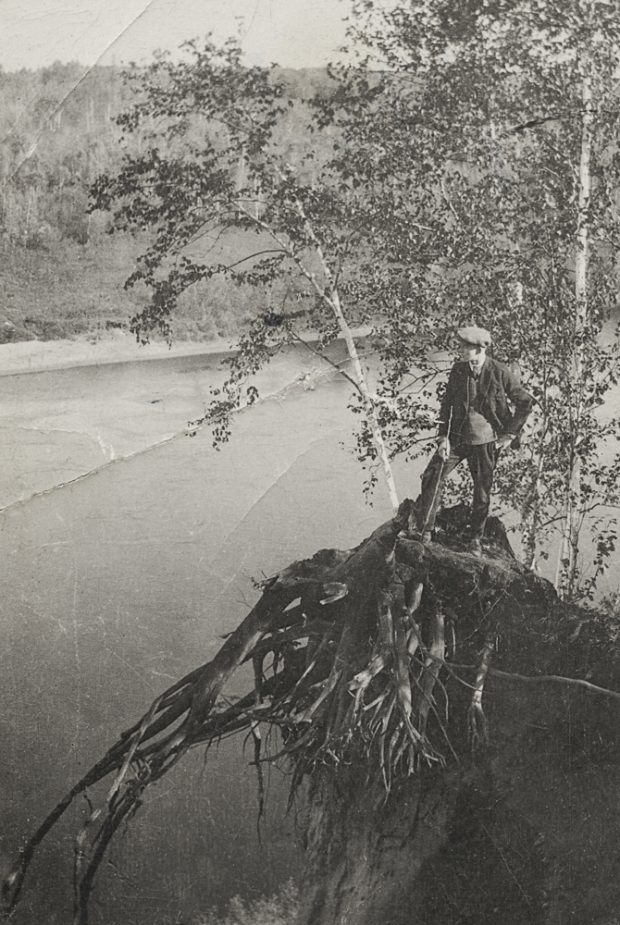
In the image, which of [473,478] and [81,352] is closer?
[473,478]

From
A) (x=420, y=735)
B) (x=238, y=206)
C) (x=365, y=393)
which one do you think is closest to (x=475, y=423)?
(x=365, y=393)

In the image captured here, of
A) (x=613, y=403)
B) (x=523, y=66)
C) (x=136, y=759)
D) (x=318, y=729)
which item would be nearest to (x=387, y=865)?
(x=318, y=729)

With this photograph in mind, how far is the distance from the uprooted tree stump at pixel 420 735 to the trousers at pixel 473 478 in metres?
0.14

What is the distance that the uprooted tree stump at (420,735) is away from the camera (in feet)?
8.92

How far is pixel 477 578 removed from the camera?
10.1 ft

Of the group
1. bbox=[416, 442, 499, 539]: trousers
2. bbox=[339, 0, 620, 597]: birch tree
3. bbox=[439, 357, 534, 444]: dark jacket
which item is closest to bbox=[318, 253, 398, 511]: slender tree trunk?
bbox=[339, 0, 620, 597]: birch tree

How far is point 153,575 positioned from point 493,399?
1.53 metres

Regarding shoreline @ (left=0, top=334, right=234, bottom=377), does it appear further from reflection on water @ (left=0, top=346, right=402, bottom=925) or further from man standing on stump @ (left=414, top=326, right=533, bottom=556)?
man standing on stump @ (left=414, top=326, right=533, bottom=556)

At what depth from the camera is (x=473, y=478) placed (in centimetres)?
341

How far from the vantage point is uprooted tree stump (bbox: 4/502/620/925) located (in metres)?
2.72

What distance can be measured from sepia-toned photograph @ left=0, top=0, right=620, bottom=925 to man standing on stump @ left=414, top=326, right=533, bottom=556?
14 mm

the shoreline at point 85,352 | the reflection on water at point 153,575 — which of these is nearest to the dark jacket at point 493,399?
the reflection on water at point 153,575

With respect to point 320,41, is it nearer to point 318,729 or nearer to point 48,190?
point 48,190

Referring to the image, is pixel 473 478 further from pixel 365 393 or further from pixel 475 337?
pixel 365 393
